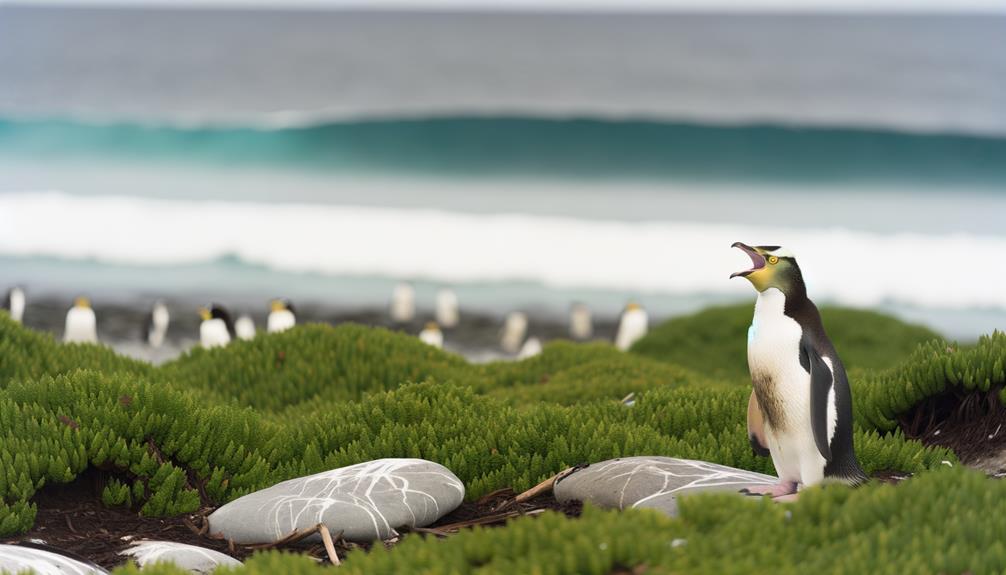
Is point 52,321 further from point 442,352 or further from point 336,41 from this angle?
point 336,41

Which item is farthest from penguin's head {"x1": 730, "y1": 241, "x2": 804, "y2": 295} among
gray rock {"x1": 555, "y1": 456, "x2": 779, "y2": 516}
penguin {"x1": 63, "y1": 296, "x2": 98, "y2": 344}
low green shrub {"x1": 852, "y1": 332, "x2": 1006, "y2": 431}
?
penguin {"x1": 63, "y1": 296, "x2": 98, "y2": 344}

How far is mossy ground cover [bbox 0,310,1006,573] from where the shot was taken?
349cm

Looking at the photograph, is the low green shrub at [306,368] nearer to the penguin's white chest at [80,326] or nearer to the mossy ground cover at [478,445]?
the mossy ground cover at [478,445]

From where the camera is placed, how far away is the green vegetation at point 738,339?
13.7m

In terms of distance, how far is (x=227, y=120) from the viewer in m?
48.8

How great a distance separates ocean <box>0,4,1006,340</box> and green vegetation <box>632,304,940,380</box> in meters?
7.47

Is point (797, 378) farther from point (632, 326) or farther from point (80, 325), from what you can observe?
point (632, 326)

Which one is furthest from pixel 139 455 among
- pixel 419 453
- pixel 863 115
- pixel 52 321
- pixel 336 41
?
pixel 336 41

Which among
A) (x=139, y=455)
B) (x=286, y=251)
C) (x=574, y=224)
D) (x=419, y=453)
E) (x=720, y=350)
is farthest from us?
(x=574, y=224)

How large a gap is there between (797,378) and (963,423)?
2.18 m

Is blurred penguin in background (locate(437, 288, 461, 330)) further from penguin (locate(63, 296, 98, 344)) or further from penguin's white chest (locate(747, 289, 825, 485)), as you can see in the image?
penguin's white chest (locate(747, 289, 825, 485))

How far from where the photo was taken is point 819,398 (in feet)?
14.1

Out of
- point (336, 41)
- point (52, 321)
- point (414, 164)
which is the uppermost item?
point (336, 41)

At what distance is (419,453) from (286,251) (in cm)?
2313
